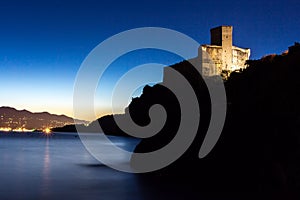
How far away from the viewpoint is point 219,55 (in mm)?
61844

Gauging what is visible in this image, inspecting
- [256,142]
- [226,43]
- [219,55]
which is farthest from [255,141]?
[226,43]

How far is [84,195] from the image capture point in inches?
1044

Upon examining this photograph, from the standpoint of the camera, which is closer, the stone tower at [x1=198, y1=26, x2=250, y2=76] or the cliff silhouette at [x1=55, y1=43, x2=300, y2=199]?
the cliff silhouette at [x1=55, y1=43, x2=300, y2=199]

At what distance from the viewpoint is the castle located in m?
60.2

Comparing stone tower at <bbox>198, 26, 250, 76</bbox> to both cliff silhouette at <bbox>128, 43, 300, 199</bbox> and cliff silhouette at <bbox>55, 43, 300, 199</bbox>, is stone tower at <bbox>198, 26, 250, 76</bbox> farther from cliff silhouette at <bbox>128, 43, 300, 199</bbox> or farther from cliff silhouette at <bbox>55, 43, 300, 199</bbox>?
cliff silhouette at <bbox>128, 43, 300, 199</bbox>

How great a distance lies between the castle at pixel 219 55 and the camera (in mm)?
60197

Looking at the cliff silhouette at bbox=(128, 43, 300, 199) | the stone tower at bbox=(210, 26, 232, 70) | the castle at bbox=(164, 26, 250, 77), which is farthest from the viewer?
the stone tower at bbox=(210, 26, 232, 70)

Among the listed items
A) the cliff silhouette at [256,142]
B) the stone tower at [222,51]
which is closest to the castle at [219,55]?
the stone tower at [222,51]

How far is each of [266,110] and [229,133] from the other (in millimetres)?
3704

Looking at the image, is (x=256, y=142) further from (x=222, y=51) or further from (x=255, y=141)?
(x=222, y=51)

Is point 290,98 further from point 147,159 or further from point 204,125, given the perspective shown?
point 147,159

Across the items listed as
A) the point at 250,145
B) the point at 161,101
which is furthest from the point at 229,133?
the point at 161,101

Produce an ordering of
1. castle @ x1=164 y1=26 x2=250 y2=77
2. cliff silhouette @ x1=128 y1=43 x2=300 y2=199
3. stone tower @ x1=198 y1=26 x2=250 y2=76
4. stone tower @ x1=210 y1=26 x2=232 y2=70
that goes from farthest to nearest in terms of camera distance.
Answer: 1. stone tower @ x1=210 y1=26 x2=232 y2=70
2. stone tower @ x1=198 y1=26 x2=250 y2=76
3. castle @ x1=164 y1=26 x2=250 y2=77
4. cliff silhouette @ x1=128 y1=43 x2=300 y2=199

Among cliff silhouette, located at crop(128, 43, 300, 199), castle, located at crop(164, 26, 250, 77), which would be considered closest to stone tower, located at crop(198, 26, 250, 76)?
castle, located at crop(164, 26, 250, 77)
